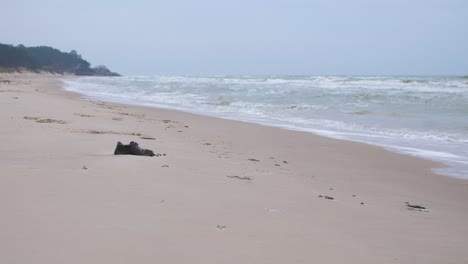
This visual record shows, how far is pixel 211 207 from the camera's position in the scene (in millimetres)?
3621

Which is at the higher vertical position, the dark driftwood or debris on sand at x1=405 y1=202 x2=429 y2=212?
the dark driftwood

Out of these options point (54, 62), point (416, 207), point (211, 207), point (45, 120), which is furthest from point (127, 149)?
point (54, 62)

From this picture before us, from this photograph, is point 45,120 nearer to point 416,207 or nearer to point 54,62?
point 416,207

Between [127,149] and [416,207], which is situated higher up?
[127,149]

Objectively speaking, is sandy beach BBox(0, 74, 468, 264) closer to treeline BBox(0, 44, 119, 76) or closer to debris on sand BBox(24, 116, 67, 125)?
debris on sand BBox(24, 116, 67, 125)

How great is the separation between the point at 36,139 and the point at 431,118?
454 inches

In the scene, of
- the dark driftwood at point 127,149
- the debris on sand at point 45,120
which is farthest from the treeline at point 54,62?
the dark driftwood at point 127,149

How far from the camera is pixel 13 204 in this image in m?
3.21

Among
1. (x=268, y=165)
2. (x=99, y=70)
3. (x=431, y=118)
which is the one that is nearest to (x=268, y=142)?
(x=268, y=165)

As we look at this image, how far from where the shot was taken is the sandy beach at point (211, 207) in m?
2.66

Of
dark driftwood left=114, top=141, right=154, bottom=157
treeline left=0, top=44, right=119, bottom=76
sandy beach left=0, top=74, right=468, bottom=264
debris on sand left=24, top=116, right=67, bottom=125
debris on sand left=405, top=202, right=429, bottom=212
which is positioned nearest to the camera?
sandy beach left=0, top=74, right=468, bottom=264

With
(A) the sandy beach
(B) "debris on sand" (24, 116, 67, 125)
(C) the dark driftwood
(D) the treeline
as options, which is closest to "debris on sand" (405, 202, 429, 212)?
(A) the sandy beach

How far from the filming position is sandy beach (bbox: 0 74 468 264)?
8.74ft

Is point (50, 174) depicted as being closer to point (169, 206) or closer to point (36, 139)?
point (169, 206)
